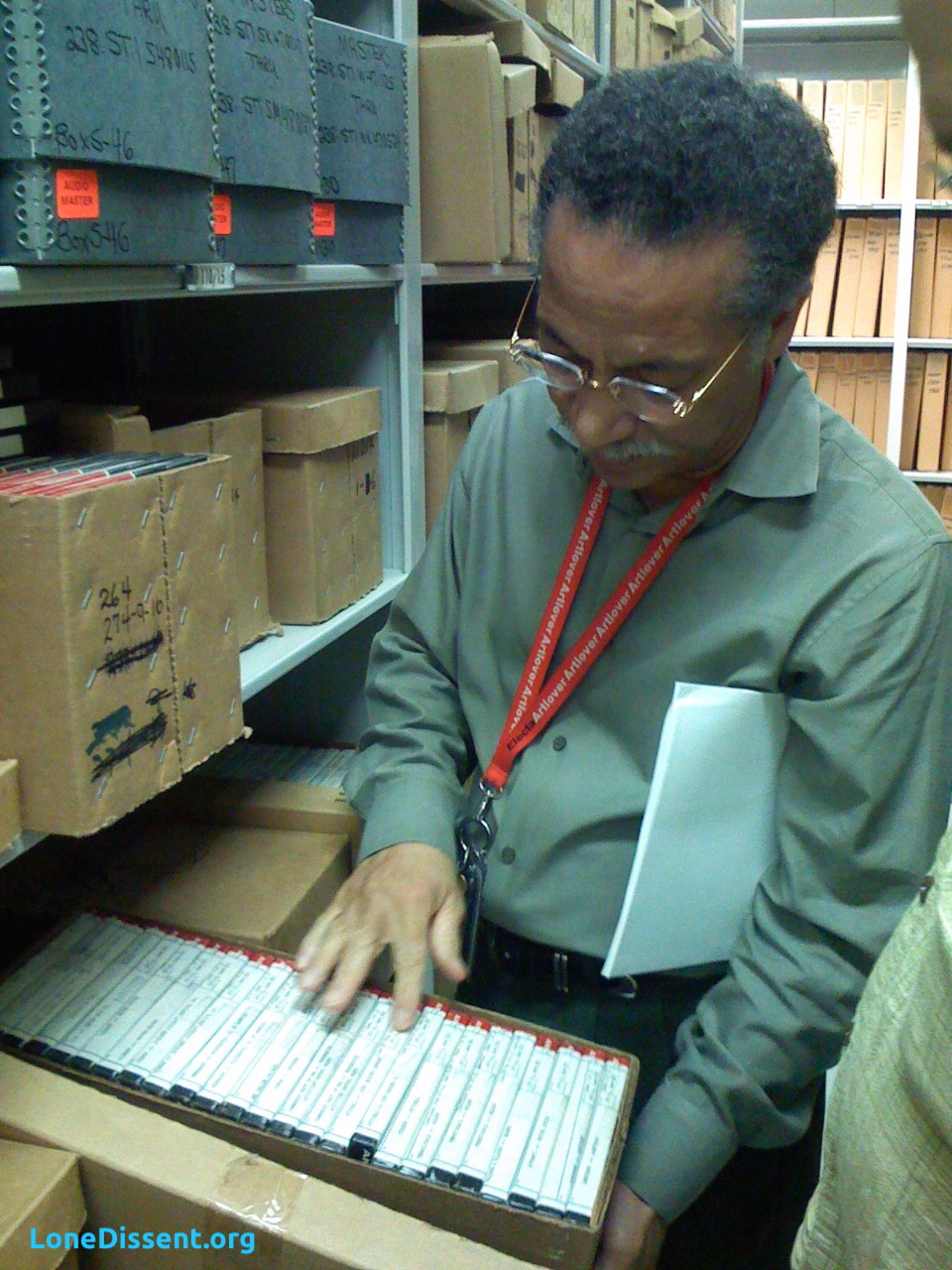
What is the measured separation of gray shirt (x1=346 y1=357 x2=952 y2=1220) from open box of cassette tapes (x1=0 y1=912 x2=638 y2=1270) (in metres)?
0.13

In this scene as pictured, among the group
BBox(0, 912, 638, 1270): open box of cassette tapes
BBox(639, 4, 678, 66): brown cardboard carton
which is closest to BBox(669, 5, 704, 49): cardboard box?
BBox(639, 4, 678, 66): brown cardboard carton

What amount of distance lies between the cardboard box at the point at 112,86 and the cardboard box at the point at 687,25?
6.78ft

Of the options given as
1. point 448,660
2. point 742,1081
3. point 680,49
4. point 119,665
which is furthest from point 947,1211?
point 680,49

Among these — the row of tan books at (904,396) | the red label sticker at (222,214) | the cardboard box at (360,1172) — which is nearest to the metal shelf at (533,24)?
the red label sticker at (222,214)

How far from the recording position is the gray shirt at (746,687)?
2.86 feet

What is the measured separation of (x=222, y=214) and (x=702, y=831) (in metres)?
0.76

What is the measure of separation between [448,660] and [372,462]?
0.40 metres

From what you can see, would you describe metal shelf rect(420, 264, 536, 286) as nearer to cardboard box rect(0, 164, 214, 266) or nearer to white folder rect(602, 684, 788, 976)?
cardboard box rect(0, 164, 214, 266)

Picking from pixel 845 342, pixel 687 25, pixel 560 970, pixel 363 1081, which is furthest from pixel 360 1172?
pixel 845 342

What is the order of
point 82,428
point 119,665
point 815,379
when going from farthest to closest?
point 815,379
point 82,428
point 119,665

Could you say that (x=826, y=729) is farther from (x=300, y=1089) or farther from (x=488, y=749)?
(x=300, y=1089)

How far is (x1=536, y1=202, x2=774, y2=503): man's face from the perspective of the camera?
807 millimetres

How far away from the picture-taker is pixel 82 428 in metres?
1.00

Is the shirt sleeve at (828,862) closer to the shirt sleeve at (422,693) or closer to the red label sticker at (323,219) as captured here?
the shirt sleeve at (422,693)
